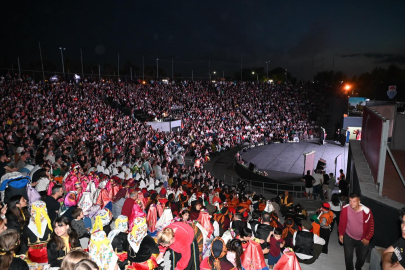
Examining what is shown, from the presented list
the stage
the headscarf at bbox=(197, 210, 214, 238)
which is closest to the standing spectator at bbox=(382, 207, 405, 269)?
the headscarf at bbox=(197, 210, 214, 238)

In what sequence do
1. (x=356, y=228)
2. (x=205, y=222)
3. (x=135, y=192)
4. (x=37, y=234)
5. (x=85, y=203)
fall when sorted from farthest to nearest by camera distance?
(x=135, y=192) < (x=85, y=203) < (x=205, y=222) < (x=356, y=228) < (x=37, y=234)

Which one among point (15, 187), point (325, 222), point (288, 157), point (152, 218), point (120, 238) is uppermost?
point (15, 187)

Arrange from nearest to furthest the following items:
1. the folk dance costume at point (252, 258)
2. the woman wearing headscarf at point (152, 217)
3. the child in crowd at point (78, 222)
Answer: the folk dance costume at point (252, 258)
the child in crowd at point (78, 222)
the woman wearing headscarf at point (152, 217)

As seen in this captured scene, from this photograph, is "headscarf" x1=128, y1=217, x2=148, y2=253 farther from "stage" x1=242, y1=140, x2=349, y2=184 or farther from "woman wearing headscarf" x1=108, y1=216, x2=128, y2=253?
"stage" x1=242, y1=140, x2=349, y2=184

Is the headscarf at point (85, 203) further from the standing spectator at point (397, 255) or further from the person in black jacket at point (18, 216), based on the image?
the standing spectator at point (397, 255)

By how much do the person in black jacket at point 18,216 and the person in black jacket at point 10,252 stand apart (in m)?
1.06

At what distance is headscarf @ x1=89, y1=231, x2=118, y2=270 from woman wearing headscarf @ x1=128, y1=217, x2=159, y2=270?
457 millimetres

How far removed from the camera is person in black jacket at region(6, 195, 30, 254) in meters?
Answer: 3.59

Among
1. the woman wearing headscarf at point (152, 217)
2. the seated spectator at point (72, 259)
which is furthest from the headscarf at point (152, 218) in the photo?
the seated spectator at point (72, 259)

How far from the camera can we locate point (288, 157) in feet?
62.4

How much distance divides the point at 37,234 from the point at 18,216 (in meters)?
0.52

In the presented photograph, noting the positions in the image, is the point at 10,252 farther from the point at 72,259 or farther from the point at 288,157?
the point at 288,157

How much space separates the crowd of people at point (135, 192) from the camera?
10.5 feet

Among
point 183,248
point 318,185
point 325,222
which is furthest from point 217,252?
point 318,185
